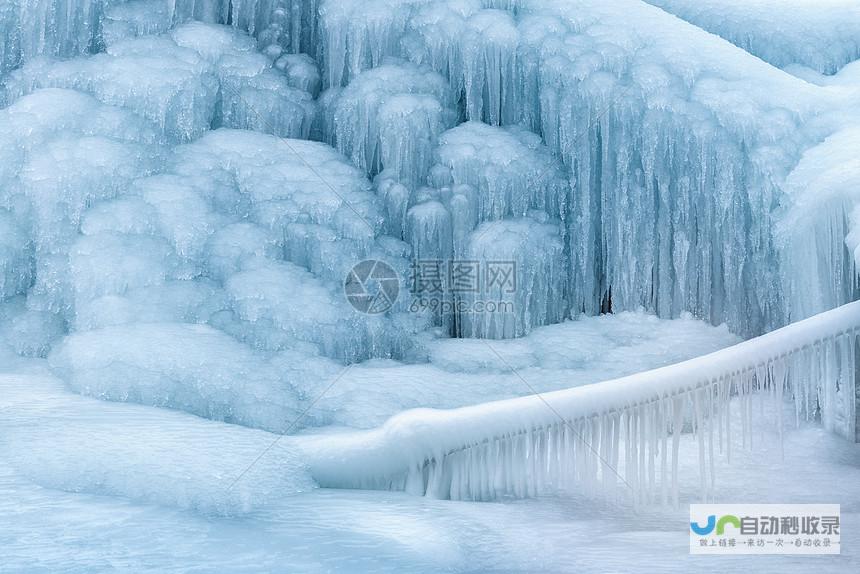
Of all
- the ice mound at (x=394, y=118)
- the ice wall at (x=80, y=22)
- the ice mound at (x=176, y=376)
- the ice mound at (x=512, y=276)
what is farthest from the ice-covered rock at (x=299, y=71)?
the ice mound at (x=176, y=376)

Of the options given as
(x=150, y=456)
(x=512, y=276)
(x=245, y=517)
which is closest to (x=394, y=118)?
(x=512, y=276)

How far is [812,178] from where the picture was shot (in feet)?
21.1

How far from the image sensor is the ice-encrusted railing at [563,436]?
4.68 m

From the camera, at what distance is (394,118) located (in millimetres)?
7465

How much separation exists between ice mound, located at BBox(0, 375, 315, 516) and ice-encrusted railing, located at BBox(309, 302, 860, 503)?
37 centimetres

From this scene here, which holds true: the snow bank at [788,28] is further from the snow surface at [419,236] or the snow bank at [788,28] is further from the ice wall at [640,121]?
the ice wall at [640,121]

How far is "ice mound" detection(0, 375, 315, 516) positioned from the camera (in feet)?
14.4

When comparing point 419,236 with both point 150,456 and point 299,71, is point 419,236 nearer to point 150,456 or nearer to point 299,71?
point 299,71

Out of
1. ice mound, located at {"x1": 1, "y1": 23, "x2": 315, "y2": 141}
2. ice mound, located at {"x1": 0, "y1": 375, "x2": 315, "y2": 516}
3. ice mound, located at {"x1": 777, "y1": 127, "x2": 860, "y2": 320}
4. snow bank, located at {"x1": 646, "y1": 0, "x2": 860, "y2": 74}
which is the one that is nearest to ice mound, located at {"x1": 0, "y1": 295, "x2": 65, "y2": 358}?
ice mound, located at {"x1": 0, "y1": 375, "x2": 315, "y2": 516}

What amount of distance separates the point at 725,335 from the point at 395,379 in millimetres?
2677

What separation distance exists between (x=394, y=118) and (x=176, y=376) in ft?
9.44

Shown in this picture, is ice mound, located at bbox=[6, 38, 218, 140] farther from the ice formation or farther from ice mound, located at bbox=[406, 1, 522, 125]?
ice mound, located at bbox=[406, 1, 522, 125]

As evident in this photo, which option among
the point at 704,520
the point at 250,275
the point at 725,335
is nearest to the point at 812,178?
the point at 725,335

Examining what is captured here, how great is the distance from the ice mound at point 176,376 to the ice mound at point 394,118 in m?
2.31
